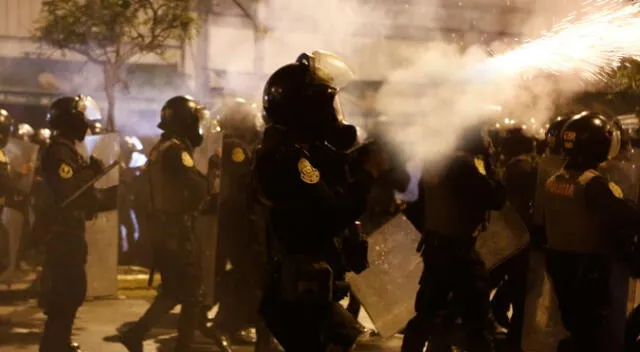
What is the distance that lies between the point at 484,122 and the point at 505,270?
199cm

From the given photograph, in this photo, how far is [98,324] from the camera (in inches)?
292

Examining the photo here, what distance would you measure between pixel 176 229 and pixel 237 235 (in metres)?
0.97

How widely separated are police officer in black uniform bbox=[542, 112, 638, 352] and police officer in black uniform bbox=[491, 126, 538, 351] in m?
1.51

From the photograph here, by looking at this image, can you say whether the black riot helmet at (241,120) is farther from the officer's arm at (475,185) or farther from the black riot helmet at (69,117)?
the officer's arm at (475,185)

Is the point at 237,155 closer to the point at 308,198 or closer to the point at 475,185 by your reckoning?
the point at 475,185

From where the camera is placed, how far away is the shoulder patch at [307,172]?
385cm

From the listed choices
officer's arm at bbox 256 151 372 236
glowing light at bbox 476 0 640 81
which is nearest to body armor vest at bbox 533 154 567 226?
glowing light at bbox 476 0 640 81

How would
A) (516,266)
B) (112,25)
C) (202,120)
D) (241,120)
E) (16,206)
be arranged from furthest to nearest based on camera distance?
(112,25) < (16,206) < (516,266) < (241,120) < (202,120)

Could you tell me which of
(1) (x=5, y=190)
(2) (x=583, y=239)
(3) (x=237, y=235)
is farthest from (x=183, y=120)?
(2) (x=583, y=239)

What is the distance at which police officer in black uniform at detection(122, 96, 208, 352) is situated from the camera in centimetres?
578

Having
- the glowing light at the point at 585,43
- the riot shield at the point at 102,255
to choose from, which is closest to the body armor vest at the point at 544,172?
the glowing light at the point at 585,43

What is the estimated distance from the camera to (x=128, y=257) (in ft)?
34.9

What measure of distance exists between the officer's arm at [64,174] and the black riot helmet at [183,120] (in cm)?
69

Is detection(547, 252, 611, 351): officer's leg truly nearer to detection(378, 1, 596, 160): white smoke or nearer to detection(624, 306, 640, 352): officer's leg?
detection(624, 306, 640, 352): officer's leg
